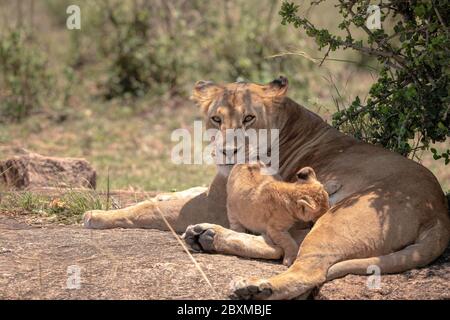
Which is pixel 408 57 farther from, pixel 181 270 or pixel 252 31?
pixel 252 31

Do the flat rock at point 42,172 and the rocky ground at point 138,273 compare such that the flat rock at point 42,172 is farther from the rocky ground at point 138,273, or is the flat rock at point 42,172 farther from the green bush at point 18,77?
the green bush at point 18,77

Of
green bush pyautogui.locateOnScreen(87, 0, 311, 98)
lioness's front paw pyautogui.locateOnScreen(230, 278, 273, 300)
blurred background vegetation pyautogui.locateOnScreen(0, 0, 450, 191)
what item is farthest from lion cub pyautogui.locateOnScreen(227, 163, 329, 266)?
green bush pyautogui.locateOnScreen(87, 0, 311, 98)

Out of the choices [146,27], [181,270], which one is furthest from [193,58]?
[181,270]

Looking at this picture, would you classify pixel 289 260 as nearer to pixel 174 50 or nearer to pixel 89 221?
pixel 89 221

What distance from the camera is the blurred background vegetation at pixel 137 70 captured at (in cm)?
1199

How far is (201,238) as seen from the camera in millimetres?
5543

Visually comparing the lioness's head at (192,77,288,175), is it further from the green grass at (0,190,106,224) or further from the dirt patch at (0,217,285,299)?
the green grass at (0,190,106,224)

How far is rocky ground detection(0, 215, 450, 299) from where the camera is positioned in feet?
15.9

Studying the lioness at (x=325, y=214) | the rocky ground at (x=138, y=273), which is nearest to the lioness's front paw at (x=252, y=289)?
the lioness at (x=325, y=214)

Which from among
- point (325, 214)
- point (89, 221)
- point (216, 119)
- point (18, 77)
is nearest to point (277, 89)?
point (216, 119)

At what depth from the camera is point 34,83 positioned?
1271 centimetres

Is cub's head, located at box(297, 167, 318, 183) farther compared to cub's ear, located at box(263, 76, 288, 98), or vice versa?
cub's ear, located at box(263, 76, 288, 98)
